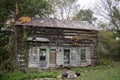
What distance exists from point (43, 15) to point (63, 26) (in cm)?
826

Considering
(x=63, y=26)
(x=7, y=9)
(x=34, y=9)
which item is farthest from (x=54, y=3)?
(x=63, y=26)

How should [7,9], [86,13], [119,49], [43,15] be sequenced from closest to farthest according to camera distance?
1. [7,9]
2. [43,15]
3. [119,49]
4. [86,13]

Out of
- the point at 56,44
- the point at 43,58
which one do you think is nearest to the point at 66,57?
the point at 56,44

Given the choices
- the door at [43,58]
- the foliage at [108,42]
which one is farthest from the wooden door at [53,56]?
the foliage at [108,42]

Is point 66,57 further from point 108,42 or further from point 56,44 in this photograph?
point 108,42

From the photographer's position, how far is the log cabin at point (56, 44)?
1936 centimetres

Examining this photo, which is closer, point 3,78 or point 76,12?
point 3,78

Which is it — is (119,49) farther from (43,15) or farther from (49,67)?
(49,67)

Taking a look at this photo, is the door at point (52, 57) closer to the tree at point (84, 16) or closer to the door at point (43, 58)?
the door at point (43, 58)

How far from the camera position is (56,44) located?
20.5 m

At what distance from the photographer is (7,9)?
960 inches

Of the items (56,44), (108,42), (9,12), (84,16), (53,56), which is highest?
(84,16)

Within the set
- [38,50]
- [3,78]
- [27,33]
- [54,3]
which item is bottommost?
[3,78]

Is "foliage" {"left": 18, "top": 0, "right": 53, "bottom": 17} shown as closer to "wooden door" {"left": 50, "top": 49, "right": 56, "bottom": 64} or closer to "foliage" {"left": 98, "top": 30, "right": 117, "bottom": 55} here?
"wooden door" {"left": 50, "top": 49, "right": 56, "bottom": 64}
